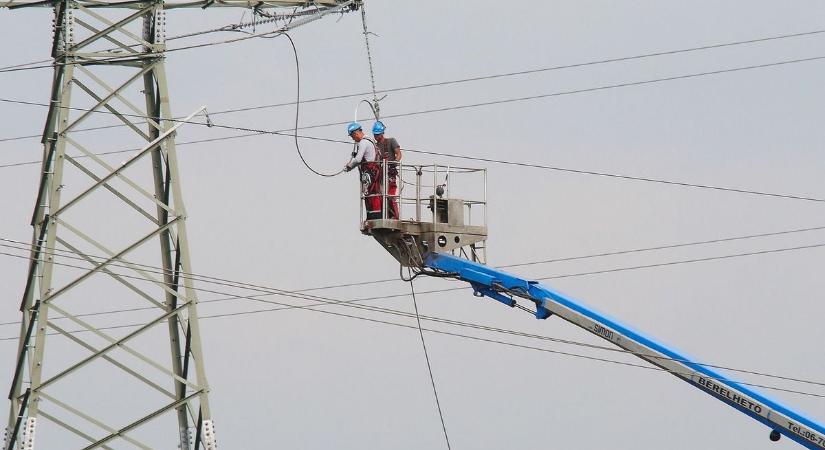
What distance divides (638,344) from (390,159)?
19.6 feet

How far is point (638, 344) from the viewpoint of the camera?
50344 mm

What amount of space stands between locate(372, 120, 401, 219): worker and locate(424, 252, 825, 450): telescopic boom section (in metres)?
1.22

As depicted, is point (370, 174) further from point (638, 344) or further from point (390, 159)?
point (638, 344)

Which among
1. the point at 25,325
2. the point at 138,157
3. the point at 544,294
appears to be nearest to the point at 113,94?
the point at 138,157

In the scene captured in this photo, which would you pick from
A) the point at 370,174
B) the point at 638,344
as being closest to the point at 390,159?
the point at 370,174

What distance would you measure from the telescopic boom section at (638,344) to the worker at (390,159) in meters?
1.22

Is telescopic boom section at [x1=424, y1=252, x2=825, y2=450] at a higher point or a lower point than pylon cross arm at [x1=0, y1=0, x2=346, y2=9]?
lower

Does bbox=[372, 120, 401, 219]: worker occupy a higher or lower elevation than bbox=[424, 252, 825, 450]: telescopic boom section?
higher

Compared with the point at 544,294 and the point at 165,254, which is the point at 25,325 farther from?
the point at 544,294

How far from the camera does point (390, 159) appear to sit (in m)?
51.3

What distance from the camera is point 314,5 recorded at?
5228cm

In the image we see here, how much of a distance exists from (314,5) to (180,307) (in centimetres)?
683

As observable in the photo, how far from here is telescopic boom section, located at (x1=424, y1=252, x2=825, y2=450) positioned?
160ft

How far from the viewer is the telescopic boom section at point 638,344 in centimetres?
4881
